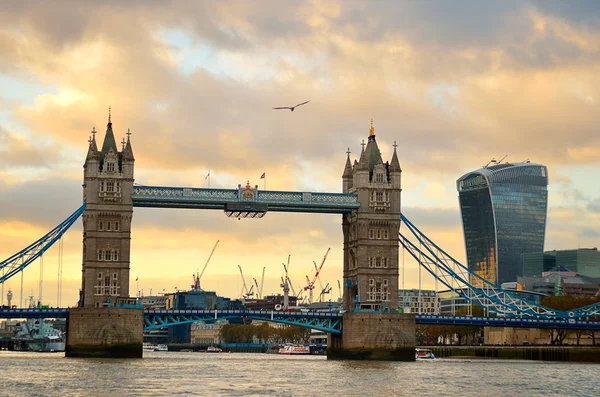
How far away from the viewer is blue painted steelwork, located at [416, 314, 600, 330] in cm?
14700

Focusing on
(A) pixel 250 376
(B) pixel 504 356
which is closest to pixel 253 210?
(A) pixel 250 376

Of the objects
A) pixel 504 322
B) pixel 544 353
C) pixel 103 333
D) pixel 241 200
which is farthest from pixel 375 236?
pixel 544 353

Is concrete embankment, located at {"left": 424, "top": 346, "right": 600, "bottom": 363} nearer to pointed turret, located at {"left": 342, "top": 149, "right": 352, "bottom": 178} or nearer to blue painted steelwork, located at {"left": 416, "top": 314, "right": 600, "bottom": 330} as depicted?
blue painted steelwork, located at {"left": 416, "top": 314, "right": 600, "bottom": 330}

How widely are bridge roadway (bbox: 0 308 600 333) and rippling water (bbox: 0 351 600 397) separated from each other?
12274 mm

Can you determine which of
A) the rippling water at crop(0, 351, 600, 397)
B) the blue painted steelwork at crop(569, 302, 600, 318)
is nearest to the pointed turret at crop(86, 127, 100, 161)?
the rippling water at crop(0, 351, 600, 397)

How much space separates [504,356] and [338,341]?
48.0m

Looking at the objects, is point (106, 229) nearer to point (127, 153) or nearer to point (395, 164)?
point (127, 153)

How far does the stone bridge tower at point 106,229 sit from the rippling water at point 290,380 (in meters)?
11.6

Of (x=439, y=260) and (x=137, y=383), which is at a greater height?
(x=439, y=260)

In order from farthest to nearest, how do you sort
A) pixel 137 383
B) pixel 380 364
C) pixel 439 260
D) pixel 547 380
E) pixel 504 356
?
pixel 504 356
pixel 439 260
pixel 380 364
pixel 547 380
pixel 137 383

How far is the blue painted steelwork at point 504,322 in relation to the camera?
147000 millimetres

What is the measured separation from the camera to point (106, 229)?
135 meters

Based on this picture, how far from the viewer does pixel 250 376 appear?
105 metres

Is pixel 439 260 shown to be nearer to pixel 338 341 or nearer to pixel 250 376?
pixel 338 341
